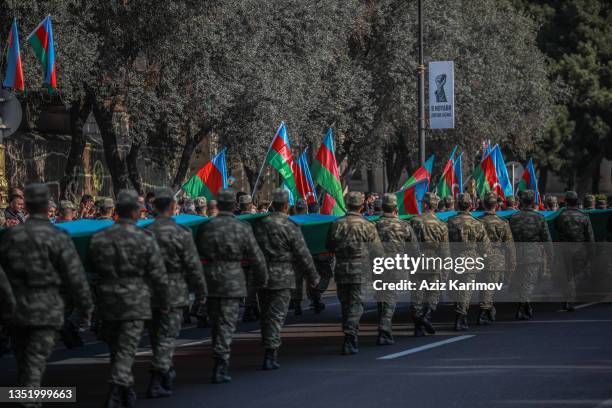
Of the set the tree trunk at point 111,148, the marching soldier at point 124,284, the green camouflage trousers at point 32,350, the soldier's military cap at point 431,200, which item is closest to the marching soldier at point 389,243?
the soldier's military cap at point 431,200

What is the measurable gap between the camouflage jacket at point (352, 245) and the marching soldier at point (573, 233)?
616 centimetres

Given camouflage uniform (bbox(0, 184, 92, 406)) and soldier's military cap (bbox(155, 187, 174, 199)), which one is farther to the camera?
soldier's military cap (bbox(155, 187, 174, 199))

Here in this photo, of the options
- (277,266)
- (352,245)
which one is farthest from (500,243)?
(277,266)

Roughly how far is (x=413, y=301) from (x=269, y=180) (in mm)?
32518

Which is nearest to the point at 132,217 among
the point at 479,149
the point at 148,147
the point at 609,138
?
the point at 148,147

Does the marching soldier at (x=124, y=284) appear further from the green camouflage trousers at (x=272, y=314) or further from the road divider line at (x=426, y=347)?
the road divider line at (x=426, y=347)

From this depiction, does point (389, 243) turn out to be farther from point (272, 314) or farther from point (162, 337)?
point (162, 337)

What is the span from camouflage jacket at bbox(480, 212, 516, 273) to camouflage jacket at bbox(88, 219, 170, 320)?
774 cm

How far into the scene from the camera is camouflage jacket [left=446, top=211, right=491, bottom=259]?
16141 mm

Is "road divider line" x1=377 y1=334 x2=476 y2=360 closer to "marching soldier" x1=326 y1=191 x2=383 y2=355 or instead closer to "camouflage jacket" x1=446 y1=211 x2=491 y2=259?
"marching soldier" x1=326 y1=191 x2=383 y2=355

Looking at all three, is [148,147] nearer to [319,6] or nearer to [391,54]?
[319,6]

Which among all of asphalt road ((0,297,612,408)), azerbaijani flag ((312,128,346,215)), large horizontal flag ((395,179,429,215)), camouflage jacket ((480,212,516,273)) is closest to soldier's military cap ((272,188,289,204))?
asphalt road ((0,297,612,408))

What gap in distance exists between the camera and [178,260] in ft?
35.5

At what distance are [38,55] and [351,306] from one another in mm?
7642
